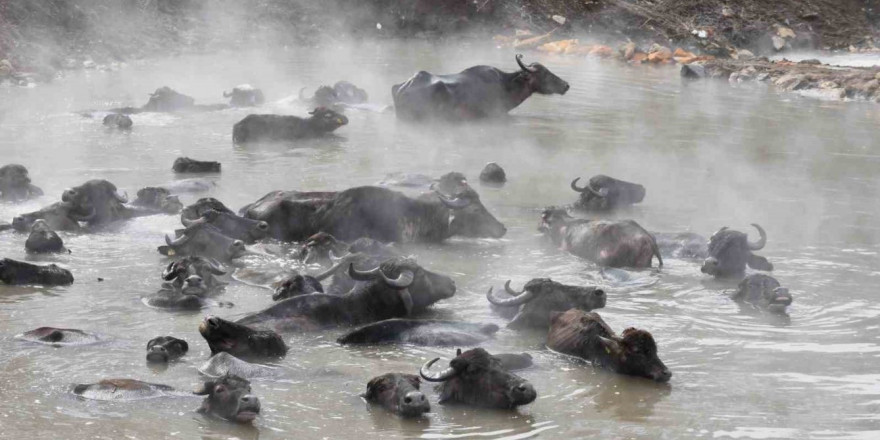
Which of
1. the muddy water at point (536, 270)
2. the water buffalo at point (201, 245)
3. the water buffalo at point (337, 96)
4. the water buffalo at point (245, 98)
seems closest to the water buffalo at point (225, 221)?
the water buffalo at point (201, 245)

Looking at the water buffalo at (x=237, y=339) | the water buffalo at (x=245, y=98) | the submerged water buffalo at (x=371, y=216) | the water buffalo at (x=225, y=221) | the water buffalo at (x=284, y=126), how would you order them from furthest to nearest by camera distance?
the water buffalo at (x=245, y=98) < the water buffalo at (x=284, y=126) < the submerged water buffalo at (x=371, y=216) < the water buffalo at (x=225, y=221) < the water buffalo at (x=237, y=339)

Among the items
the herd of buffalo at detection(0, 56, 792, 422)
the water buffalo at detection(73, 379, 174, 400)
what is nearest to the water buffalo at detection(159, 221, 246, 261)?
the herd of buffalo at detection(0, 56, 792, 422)

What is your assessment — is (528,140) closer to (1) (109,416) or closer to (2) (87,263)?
(2) (87,263)

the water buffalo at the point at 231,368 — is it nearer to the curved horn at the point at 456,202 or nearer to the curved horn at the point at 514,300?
the curved horn at the point at 514,300

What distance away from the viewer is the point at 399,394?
229 inches

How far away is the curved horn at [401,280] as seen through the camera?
743 cm

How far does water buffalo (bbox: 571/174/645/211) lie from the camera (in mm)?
11023

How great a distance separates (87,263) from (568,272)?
328cm

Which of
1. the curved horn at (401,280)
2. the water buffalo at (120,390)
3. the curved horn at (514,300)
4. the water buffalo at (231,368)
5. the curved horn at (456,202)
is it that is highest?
the curved horn at (456,202)

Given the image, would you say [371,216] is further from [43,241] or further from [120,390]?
[120,390]

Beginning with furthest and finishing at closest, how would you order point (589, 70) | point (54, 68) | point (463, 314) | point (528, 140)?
point (589, 70), point (54, 68), point (528, 140), point (463, 314)

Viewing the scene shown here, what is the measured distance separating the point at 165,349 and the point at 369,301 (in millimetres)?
1422

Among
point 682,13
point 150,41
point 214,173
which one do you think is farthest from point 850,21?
point 214,173

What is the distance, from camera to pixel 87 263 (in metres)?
8.70
